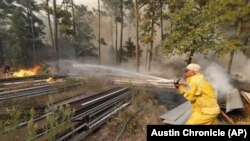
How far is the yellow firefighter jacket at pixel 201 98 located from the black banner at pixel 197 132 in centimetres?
92

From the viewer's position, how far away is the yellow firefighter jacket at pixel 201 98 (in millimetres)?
5773

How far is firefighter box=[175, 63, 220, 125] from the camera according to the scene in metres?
5.78

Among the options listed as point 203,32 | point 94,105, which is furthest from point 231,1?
point 94,105

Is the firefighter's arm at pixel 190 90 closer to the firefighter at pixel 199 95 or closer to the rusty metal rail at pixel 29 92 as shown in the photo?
the firefighter at pixel 199 95

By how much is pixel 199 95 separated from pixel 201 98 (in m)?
0.09

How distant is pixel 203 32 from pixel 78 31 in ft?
138

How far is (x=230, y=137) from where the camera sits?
4.98m

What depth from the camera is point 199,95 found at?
585 centimetres

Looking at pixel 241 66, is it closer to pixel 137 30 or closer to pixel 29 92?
pixel 137 30

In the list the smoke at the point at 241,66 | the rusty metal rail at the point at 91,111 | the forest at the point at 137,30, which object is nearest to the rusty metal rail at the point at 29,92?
the rusty metal rail at the point at 91,111

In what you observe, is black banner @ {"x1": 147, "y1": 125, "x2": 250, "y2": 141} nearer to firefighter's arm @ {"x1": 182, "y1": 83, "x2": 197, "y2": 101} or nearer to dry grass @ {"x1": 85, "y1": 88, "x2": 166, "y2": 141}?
firefighter's arm @ {"x1": 182, "y1": 83, "x2": 197, "y2": 101}

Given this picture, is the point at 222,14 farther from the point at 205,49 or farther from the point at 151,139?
the point at 151,139

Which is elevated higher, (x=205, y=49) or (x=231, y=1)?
(x=231, y=1)

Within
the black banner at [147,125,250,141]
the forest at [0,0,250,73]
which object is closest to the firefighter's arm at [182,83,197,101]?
the black banner at [147,125,250,141]
